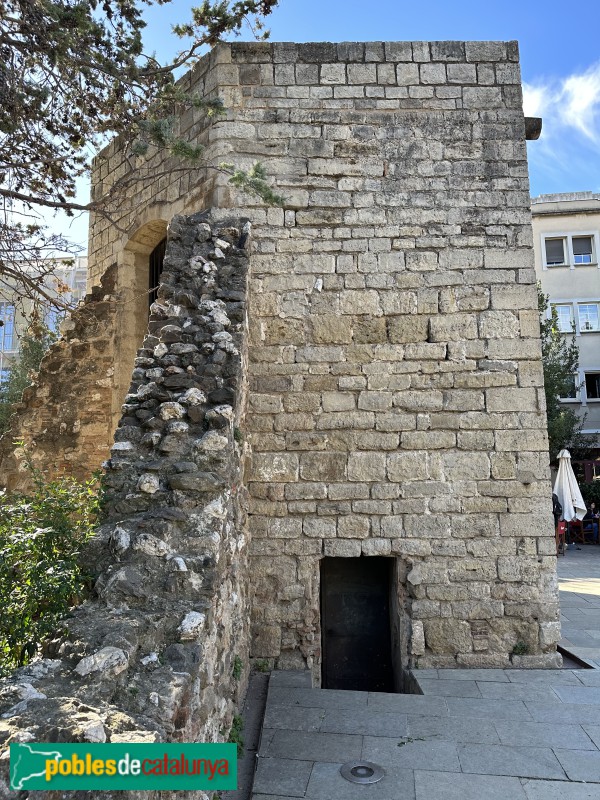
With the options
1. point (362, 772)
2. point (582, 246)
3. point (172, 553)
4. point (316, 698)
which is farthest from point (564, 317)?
point (172, 553)

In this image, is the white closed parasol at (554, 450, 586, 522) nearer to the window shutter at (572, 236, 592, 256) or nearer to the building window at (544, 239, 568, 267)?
the building window at (544, 239, 568, 267)

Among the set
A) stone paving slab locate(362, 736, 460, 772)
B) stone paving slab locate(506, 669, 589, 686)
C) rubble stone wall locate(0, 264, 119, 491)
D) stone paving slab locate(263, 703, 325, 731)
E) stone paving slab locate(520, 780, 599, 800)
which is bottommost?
stone paving slab locate(520, 780, 599, 800)

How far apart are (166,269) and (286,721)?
137 inches

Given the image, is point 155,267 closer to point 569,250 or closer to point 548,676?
point 548,676

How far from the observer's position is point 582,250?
20.7 m

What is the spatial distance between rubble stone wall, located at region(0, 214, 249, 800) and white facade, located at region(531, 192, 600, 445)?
59.6 feet

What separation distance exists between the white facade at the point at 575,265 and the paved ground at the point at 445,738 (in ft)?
57.5

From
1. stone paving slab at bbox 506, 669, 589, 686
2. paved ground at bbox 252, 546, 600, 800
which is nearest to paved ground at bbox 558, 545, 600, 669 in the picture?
stone paving slab at bbox 506, 669, 589, 686

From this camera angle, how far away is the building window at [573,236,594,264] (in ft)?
67.7

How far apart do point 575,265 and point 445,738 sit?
791 inches

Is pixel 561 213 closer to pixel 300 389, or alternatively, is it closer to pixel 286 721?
pixel 300 389

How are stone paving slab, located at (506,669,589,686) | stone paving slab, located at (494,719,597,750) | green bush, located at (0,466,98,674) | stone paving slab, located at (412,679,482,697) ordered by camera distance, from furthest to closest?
stone paving slab, located at (506,669,589,686), stone paving slab, located at (412,679,482,697), stone paving slab, located at (494,719,597,750), green bush, located at (0,466,98,674)

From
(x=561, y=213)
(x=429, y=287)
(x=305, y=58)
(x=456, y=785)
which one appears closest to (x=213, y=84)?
(x=305, y=58)

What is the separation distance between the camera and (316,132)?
5.53 m
